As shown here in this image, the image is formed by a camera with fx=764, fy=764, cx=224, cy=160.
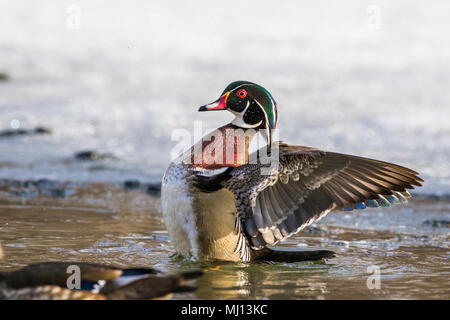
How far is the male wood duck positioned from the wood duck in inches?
51.4

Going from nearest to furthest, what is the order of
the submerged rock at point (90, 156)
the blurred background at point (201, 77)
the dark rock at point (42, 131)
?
the submerged rock at point (90, 156) < the blurred background at point (201, 77) < the dark rock at point (42, 131)

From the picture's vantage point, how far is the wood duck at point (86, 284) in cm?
386

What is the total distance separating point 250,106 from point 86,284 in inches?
84.1

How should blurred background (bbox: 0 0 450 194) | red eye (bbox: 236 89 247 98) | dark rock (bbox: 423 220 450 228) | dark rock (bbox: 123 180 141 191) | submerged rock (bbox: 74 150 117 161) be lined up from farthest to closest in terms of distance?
blurred background (bbox: 0 0 450 194) < submerged rock (bbox: 74 150 117 161) < dark rock (bbox: 123 180 141 191) < dark rock (bbox: 423 220 450 228) < red eye (bbox: 236 89 247 98)

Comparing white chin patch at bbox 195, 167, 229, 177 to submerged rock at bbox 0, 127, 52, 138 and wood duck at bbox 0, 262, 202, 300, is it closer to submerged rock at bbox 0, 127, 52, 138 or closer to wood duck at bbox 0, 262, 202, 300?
wood duck at bbox 0, 262, 202, 300

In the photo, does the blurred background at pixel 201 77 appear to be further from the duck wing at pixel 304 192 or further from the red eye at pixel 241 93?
the red eye at pixel 241 93

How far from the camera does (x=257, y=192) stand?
5316 millimetres

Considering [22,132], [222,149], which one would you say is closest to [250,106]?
[222,149]

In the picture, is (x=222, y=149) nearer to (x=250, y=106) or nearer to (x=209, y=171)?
(x=209, y=171)

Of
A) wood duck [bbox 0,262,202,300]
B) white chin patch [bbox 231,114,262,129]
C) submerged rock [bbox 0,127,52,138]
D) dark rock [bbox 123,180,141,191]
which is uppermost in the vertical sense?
submerged rock [bbox 0,127,52,138]

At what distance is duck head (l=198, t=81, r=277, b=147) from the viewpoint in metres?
5.53

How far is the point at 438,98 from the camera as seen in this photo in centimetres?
1355
